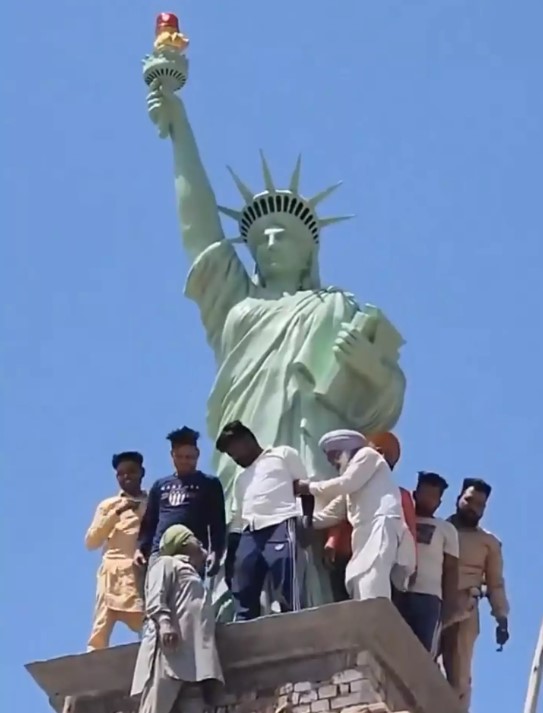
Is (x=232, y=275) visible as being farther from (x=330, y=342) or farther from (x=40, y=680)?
(x=40, y=680)

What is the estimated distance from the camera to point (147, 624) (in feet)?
45.6

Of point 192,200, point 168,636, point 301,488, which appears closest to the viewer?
point 168,636

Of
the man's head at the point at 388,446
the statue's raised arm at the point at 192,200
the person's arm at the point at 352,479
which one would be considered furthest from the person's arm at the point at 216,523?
the statue's raised arm at the point at 192,200

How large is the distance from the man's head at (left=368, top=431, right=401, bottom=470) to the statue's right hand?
3646 millimetres

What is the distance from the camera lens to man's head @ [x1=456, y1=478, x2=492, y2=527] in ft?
50.0

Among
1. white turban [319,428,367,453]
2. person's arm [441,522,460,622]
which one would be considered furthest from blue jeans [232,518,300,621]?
person's arm [441,522,460,622]

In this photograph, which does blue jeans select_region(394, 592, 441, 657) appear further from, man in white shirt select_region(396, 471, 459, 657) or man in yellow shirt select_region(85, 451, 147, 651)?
man in yellow shirt select_region(85, 451, 147, 651)

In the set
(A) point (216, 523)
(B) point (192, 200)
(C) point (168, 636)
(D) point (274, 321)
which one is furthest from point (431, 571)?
(B) point (192, 200)

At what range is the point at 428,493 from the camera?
49.6ft

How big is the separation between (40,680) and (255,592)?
1410mm

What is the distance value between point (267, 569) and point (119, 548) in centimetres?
139

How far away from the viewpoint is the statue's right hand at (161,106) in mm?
17766

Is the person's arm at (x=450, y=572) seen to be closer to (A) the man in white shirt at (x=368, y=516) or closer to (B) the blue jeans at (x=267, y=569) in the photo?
(A) the man in white shirt at (x=368, y=516)

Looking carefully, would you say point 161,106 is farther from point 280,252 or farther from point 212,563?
point 212,563
